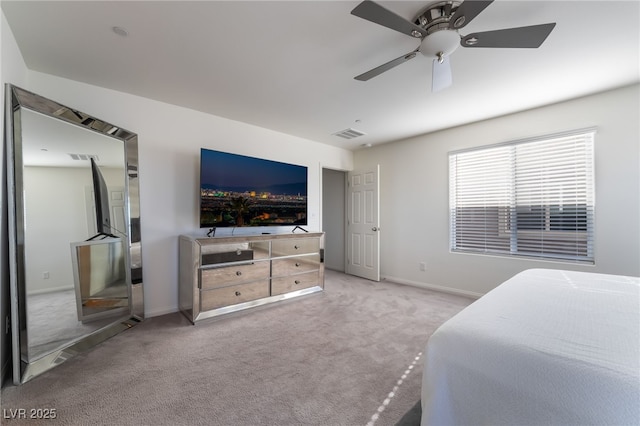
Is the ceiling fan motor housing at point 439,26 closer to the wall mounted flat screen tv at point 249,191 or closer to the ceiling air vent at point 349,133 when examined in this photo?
the ceiling air vent at point 349,133

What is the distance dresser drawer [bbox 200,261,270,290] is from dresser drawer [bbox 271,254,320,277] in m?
0.13

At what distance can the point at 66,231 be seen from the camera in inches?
81.5

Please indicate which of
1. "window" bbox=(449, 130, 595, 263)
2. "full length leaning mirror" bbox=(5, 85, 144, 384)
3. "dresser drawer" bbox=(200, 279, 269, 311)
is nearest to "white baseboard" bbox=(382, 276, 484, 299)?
"window" bbox=(449, 130, 595, 263)

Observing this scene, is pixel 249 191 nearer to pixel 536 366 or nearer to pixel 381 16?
pixel 381 16

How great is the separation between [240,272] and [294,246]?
80 cm

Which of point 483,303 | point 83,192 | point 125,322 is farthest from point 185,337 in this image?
point 483,303

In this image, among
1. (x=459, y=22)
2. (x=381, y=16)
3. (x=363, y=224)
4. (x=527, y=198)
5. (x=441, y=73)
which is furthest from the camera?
(x=363, y=224)

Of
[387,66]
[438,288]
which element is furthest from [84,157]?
[438,288]

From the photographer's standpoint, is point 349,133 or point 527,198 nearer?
point 527,198

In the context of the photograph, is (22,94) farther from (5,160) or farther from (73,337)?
(73,337)

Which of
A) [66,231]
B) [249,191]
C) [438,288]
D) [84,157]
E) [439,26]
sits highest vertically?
[439,26]

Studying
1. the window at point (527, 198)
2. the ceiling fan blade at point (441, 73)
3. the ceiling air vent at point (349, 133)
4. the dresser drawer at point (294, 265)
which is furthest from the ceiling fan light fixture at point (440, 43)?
the dresser drawer at point (294, 265)

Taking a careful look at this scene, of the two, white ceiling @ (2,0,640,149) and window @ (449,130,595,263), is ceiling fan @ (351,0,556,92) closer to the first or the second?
white ceiling @ (2,0,640,149)

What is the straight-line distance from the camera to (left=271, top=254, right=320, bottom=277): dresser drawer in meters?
3.27
